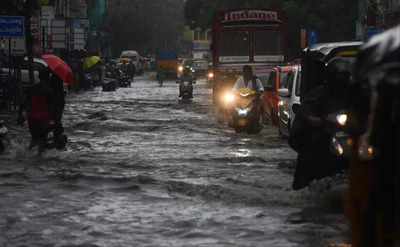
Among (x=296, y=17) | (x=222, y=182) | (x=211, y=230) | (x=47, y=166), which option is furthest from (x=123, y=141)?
(x=296, y=17)

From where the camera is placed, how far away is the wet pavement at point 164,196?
9203mm

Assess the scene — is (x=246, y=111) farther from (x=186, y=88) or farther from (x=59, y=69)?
(x=186, y=88)

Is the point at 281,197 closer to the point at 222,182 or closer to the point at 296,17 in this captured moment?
the point at 222,182

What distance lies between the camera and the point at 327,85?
11.4 metres

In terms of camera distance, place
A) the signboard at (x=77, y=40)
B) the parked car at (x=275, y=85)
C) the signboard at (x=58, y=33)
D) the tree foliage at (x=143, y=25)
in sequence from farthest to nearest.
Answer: the tree foliage at (x=143, y=25), the signboard at (x=77, y=40), the signboard at (x=58, y=33), the parked car at (x=275, y=85)

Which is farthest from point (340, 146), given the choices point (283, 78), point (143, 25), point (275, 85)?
point (143, 25)

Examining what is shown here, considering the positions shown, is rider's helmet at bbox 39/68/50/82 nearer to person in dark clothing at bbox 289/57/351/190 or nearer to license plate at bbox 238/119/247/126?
person in dark clothing at bbox 289/57/351/190

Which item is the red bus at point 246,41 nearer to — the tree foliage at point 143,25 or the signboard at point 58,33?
the signboard at point 58,33

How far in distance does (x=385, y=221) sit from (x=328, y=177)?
579cm

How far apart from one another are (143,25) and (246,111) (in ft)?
337

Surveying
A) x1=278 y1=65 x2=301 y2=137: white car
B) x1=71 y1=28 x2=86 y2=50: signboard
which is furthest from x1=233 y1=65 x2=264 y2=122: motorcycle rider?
x1=71 y1=28 x2=86 y2=50: signboard

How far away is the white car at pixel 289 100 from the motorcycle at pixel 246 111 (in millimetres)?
1912

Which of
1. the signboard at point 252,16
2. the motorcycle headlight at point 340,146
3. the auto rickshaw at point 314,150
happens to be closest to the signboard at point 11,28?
the signboard at point 252,16

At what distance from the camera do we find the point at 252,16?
31.6 meters
